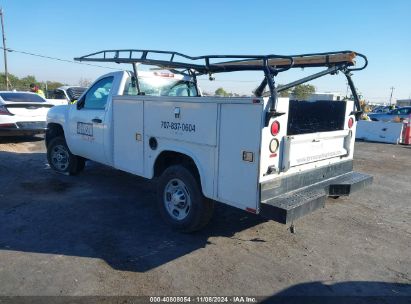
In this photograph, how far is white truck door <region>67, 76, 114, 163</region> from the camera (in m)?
5.98

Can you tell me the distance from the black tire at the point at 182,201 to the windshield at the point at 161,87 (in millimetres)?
1723

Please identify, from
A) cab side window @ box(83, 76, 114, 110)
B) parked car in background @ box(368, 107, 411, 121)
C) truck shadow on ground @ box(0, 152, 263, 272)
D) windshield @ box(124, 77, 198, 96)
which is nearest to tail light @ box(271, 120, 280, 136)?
truck shadow on ground @ box(0, 152, 263, 272)

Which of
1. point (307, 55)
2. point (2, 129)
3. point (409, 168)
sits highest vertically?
point (307, 55)

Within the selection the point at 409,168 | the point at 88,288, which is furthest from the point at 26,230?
the point at 409,168

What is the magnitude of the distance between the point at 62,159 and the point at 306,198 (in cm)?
544

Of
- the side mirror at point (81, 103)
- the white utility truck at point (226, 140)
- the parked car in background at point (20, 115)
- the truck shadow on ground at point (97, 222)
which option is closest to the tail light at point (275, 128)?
the white utility truck at point (226, 140)

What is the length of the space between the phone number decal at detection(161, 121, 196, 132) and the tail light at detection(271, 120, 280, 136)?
3.15 ft

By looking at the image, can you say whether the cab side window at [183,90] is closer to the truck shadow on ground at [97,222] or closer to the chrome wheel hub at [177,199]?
the truck shadow on ground at [97,222]

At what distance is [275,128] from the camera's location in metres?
3.71

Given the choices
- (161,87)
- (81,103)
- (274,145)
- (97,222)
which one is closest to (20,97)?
(81,103)

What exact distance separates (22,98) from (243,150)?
10058 mm

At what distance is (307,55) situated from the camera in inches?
191

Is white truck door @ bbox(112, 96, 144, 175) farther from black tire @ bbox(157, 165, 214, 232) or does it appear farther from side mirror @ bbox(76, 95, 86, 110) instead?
side mirror @ bbox(76, 95, 86, 110)

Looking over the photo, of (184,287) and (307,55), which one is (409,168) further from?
(184,287)
